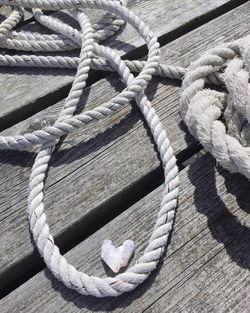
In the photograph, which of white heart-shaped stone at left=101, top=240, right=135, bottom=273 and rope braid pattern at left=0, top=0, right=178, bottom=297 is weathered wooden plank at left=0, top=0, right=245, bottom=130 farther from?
white heart-shaped stone at left=101, top=240, right=135, bottom=273

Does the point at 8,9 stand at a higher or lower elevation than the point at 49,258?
higher

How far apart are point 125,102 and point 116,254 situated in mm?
453

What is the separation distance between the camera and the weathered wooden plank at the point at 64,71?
4.74 ft

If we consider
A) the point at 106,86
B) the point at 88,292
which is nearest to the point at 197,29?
the point at 106,86

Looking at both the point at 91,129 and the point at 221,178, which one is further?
the point at 91,129

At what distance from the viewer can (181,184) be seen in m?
1.19

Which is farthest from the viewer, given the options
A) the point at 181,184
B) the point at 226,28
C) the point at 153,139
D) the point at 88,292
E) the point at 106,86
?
the point at 226,28

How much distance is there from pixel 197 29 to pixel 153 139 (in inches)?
21.5

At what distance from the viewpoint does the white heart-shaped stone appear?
1.04 m

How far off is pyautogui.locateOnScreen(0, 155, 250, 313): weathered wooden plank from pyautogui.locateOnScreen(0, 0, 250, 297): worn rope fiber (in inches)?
1.3

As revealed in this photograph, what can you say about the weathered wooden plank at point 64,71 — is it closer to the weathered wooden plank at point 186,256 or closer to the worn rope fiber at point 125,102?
the worn rope fiber at point 125,102

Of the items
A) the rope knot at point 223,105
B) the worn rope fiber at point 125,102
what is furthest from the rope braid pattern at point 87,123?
the rope knot at point 223,105

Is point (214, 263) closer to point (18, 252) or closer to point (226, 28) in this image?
point (18, 252)

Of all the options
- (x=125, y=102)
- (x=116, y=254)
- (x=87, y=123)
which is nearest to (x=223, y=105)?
(x=125, y=102)
